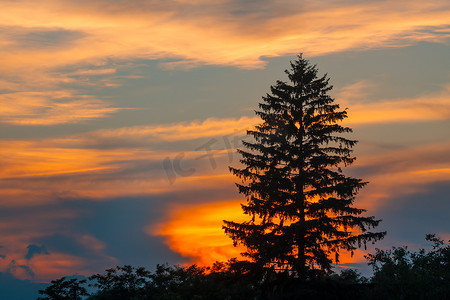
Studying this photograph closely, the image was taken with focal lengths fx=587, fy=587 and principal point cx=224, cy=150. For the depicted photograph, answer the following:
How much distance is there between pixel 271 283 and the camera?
102 feet

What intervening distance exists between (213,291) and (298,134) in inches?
441

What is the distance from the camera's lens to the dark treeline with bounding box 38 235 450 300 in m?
25.6

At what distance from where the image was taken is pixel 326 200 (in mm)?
33344


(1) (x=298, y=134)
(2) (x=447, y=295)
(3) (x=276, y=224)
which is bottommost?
(2) (x=447, y=295)

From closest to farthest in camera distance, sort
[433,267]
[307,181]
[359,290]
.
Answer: [359,290] < [433,267] < [307,181]

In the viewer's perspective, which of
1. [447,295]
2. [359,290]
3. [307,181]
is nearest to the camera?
[447,295]

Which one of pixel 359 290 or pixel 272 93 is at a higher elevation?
pixel 272 93

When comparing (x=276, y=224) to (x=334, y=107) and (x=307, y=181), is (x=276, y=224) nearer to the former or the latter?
(x=307, y=181)

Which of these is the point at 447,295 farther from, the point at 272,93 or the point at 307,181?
the point at 272,93

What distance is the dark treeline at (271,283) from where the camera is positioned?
25562mm

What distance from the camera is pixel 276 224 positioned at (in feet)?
112

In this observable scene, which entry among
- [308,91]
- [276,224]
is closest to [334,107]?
[308,91]

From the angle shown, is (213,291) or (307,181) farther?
(307,181)

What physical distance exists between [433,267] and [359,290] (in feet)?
23.2
